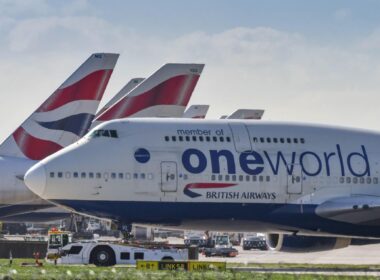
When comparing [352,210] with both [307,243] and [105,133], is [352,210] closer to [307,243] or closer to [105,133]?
[307,243]

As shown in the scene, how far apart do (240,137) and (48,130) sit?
18.9 m

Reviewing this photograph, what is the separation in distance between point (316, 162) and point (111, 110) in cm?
1810

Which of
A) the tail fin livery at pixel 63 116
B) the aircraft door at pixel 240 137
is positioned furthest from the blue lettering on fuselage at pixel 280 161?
the tail fin livery at pixel 63 116

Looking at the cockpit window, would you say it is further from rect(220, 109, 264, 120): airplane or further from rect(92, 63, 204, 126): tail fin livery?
rect(220, 109, 264, 120): airplane

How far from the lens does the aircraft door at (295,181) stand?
46625 millimetres

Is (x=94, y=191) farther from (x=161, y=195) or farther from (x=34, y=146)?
(x=34, y=146)

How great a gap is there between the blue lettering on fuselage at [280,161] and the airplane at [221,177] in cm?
4

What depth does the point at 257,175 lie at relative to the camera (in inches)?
1825

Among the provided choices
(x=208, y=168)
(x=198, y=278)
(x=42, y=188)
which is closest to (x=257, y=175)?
(x=208, y=168)

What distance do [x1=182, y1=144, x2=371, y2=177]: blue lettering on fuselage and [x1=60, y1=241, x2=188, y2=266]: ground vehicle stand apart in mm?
3637

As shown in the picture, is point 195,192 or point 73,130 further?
point 73,130

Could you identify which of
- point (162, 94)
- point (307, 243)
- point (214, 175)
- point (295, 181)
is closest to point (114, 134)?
point (214, 175)

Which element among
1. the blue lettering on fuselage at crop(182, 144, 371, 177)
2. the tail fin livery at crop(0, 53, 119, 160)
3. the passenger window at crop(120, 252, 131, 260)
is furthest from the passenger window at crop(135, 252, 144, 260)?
the tail fin livery at crop(0, 53, 119, 160)

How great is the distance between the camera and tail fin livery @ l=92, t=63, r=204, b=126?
6091 cm
